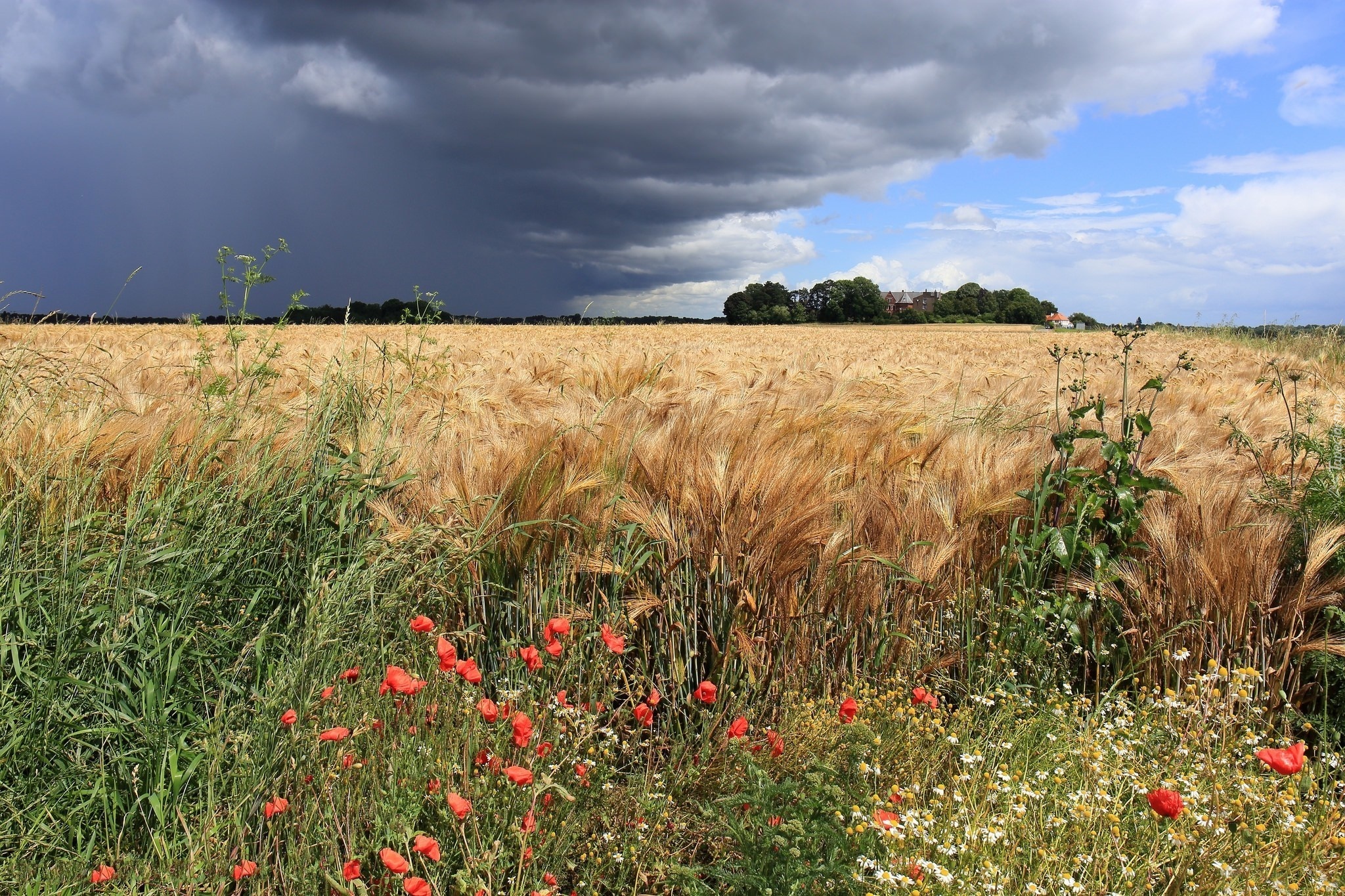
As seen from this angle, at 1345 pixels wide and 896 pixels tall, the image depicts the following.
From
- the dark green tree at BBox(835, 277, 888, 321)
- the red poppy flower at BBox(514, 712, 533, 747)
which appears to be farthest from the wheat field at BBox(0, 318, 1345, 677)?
the dark green tree at BBox(835, 277, 888, 321)

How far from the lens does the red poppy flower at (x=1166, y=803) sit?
1302 mm

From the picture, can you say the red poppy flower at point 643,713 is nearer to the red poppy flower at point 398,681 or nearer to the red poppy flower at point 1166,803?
the red poppy flower at point 398,681

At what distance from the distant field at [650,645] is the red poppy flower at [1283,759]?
24cm

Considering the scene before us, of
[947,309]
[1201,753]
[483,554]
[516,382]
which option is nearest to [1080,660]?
[1201,753]

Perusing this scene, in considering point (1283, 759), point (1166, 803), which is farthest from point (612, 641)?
point (1283, 759)

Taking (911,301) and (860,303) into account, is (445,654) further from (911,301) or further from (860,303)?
(911,301)

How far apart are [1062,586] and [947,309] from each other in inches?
3845

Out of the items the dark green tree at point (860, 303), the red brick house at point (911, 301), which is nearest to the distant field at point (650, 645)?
the dark green tree at point (860, 303)

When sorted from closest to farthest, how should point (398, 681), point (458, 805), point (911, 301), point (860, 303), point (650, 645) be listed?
point (458, 805), point (398, 681), point (650, 645), point (860, 303), point (911, 301)

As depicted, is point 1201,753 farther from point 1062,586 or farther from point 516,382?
point 516,382

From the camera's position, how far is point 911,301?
11294 centimetres

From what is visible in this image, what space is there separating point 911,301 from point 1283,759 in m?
119

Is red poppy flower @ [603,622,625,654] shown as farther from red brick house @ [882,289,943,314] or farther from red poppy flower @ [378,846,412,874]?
red brick house @ [882,289,943,314]

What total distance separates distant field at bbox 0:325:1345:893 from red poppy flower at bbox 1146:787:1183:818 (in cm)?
23
